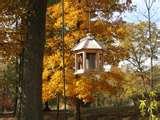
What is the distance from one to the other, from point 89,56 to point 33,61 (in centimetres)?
207

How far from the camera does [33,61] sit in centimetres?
1392

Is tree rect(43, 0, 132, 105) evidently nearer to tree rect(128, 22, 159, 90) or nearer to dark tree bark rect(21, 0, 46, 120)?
dark tree bark rect(21, 0, 46, 120)

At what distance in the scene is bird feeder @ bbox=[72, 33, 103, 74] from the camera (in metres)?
11.9

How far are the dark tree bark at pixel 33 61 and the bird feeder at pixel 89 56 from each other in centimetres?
158

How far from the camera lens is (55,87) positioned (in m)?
24.3

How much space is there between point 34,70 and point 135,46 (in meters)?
41.5

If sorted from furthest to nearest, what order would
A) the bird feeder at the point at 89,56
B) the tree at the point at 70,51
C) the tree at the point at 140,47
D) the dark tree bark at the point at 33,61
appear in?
1. the tree at the point at 140,47
2. the tree at the point at 70,51
3. the dark tree bark at the point at 33,61
4. the bird feeder at the point at 89,56

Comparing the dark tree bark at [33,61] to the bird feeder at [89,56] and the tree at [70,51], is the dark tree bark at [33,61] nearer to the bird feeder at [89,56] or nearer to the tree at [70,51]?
the bird feeder at [89,56]

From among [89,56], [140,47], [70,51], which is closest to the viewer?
[89,56]

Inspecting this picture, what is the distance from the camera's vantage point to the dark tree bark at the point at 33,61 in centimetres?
1374

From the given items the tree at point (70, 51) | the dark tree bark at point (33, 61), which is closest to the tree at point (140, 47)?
the tree at point (70, 51)

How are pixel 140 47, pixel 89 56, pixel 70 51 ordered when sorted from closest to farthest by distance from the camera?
pixel 89 56 < pixel 70 51 < pixel 140 47

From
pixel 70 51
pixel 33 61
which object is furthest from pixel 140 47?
pixel 33 61

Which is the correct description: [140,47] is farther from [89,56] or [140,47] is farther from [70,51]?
[89,56]
